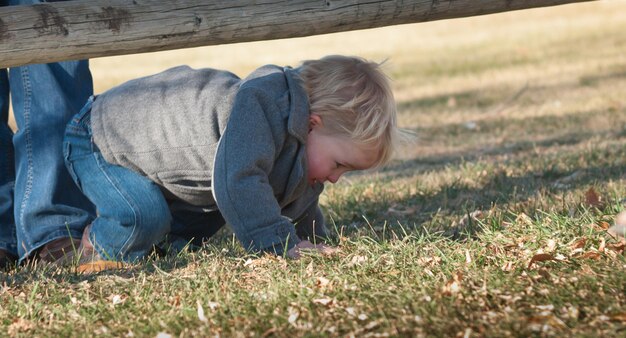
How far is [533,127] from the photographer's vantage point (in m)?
8.38

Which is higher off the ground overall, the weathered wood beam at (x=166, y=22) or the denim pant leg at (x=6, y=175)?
the weathered wood beam at (x=166, y=22)

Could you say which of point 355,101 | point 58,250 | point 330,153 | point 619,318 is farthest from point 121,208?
point 619,318

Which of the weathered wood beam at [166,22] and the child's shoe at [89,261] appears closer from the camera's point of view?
the weathered wood beam at [166,22]

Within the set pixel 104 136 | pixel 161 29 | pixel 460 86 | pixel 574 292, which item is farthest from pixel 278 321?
pixel 460 86

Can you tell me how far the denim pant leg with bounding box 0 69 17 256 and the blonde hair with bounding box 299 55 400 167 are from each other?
1.56m

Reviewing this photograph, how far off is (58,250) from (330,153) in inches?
55.2

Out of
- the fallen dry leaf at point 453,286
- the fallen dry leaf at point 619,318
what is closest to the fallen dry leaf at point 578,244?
the fallen dry leaf at point 453,286

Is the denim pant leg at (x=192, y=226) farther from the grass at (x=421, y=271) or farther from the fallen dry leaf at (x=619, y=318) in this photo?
the fallen dry leaf at (x=619, y=318)

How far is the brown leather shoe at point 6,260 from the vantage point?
450 centimetres

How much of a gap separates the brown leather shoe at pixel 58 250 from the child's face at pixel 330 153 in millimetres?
1192

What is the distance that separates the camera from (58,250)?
14.8ft

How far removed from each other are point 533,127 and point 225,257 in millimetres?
5054

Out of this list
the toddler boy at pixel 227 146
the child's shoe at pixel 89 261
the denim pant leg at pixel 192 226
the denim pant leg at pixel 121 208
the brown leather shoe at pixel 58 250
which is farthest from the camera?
the denim pant leg at pixel 192 226

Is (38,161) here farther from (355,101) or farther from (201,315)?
(201,315)
